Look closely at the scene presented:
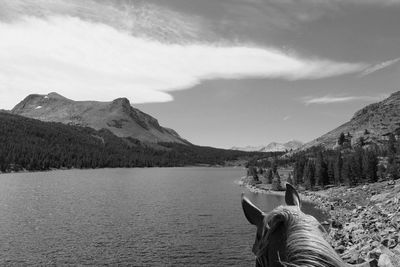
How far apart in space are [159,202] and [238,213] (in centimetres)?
2547

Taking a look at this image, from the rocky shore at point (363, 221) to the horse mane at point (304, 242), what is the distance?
1.11 ft

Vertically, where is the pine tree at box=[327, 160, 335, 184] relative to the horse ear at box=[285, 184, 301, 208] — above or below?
below

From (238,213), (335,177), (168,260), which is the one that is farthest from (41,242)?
(335,177)

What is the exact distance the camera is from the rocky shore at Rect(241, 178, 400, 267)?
3240 centimetres

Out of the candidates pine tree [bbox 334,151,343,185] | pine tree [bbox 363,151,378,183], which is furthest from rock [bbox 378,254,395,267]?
pine tree [bbox 334,151,343,185]

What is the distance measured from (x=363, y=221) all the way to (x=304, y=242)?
2555 inches

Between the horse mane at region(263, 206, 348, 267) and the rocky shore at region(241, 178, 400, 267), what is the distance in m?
0.34

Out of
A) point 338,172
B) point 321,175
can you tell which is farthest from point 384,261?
point 321,175

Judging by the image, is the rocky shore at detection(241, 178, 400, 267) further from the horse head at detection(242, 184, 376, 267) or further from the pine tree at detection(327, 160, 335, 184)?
the pine tree at detection(327, 160, 335, 184)

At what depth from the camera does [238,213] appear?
81062 mm

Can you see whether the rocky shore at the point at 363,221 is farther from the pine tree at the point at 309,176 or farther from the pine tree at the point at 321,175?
the pine tree at the point at 321,175

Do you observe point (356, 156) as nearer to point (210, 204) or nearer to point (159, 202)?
point (210, 204)

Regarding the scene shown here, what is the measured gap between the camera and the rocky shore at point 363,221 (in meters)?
32.4

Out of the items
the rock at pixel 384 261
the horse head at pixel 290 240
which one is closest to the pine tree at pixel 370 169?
the rock at pixel 384 261
